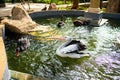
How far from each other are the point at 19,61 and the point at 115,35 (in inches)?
261

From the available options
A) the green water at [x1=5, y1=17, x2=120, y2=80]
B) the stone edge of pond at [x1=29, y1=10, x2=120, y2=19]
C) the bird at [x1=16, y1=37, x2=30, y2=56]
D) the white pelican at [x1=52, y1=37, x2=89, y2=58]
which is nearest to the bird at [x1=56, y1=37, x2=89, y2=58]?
the white pelican at [x1=52, y1=37, x2=89, y2=58]

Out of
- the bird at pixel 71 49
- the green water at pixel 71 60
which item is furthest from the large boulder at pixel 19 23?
the bird at pixel 71 49

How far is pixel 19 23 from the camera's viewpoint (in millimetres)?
15172

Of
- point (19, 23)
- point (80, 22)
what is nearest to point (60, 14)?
point (80, 22)

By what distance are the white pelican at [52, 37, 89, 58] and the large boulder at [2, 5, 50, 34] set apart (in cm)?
411

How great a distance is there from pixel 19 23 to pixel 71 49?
556 cm

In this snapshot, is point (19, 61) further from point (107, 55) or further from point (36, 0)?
point (36, 0)

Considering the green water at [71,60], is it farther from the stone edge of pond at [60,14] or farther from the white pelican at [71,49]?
the stone edge of pond at [60,14]

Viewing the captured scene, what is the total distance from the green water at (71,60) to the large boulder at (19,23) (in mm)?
795

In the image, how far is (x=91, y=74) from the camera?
8.72 meters

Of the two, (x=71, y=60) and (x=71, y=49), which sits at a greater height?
(x=71, y=49)

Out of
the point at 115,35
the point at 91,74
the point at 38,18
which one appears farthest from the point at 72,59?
the point at 38,18

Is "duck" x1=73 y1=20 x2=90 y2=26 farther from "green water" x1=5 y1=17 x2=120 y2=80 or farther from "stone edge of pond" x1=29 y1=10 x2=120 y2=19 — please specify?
"stone edge of pond" x1=29 y1=10 x2=120 y2=19

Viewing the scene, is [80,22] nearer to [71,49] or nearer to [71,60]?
[71,49]
